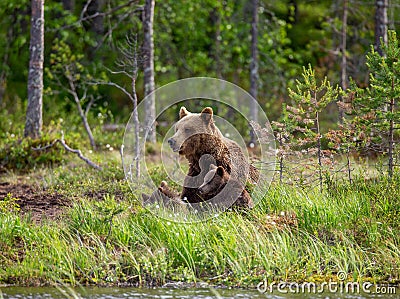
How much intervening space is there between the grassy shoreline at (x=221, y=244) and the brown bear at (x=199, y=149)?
0.49 meters

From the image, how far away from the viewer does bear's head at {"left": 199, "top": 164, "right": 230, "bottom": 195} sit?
7.71 m

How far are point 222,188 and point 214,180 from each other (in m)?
0.17

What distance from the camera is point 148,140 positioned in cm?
1419

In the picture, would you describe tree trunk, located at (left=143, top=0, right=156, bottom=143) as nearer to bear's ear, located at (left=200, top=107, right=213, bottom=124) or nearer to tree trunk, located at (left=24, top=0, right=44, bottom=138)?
tree trunk, located at (left=24, top=0, right=44, bottom=138)

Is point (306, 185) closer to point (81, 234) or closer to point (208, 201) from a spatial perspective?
point (208, 201)

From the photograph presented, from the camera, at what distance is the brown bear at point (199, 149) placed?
7.84 meters

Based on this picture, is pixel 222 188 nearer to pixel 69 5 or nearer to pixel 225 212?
pixel 225 212

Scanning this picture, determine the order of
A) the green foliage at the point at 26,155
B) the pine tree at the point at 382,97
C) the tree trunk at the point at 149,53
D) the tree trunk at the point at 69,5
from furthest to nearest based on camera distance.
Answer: the tree trunk at the point at 69,5
the tree trunk at the point at 149,53
the green foliage at the point at 26,155
the pine tree at the point at 382,97

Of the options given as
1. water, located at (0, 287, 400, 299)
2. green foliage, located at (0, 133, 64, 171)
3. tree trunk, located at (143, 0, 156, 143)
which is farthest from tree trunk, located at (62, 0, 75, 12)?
water, located at (0, 287, 400, 299)

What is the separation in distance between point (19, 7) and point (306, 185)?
10464 millimetres

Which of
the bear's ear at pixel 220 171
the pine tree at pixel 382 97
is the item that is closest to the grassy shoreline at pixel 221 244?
the bear's ear at pixel 220 171

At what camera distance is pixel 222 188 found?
309 inches

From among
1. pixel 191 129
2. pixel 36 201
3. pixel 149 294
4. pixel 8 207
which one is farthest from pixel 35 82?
pixel 149 294

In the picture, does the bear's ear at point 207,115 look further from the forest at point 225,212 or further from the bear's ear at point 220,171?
the forest at point 225,212
